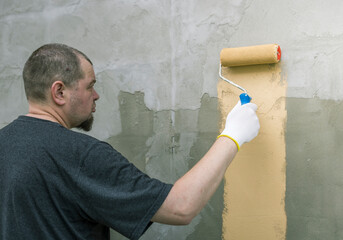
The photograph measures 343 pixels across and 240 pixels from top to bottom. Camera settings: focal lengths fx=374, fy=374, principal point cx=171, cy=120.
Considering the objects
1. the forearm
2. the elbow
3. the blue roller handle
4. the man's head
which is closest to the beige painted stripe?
the blue roller handle

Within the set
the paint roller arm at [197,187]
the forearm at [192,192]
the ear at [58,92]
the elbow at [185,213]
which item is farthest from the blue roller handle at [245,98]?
the ear at [58,92]

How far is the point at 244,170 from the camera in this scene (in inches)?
64.8

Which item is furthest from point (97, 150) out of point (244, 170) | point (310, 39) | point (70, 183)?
point (310, 39)

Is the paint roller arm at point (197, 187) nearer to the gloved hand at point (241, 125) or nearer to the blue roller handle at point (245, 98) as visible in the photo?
the gloved hand at point (241, 125)

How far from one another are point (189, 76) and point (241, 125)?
554 mm

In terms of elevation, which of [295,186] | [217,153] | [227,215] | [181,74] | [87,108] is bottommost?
[227,215]

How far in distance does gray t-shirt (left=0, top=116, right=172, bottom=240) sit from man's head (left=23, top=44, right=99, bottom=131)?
153mm

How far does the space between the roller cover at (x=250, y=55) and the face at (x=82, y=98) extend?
62 centimetres

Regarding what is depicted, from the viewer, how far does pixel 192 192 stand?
1.08 metres

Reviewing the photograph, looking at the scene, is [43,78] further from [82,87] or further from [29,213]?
[29,213]

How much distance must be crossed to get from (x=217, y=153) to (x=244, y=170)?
501mm

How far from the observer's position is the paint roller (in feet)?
4.94

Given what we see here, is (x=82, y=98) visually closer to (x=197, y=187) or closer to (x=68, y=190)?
(x=68, y=190)

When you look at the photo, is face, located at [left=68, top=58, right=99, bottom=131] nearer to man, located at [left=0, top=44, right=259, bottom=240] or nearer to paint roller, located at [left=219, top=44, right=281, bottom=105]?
man, located at [left=0, top=44, right=259, bottom=240]
